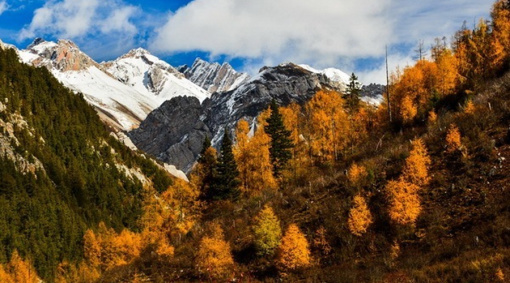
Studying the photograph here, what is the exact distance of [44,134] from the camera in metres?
135

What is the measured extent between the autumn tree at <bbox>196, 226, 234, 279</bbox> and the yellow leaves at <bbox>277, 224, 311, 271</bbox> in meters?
4.88

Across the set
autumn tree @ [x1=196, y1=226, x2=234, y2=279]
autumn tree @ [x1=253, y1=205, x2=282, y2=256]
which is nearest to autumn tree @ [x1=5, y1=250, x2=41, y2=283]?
autumn tree @ [x1=196, y1=226, x2=234, y2=279]

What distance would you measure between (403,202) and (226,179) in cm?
3734

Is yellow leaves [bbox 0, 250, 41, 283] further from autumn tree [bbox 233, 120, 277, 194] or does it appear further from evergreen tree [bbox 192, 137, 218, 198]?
autumn tree [bbox 233, 120, 277, 194]

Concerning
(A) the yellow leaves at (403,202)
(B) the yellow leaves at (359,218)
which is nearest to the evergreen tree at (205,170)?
(B) the yellow leaves at (359,218)

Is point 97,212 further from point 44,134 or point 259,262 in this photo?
point 259,262

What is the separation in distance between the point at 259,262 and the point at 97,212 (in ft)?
390

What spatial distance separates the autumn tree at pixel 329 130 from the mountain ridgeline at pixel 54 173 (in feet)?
180

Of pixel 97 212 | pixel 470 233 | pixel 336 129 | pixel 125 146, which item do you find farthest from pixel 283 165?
pixel 125 146

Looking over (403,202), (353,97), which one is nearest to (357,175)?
(403,202)

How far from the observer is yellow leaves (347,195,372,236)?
25747mm

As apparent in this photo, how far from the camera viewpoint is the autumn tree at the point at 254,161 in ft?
184

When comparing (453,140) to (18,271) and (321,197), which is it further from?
(18,271)

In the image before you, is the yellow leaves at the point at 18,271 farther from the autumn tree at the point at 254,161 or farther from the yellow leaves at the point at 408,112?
the yellow leaves at the point at 408,112
